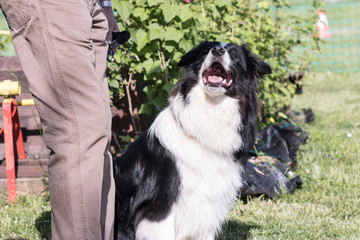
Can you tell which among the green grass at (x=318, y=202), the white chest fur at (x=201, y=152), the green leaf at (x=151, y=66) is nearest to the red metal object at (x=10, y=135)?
the green leaf at (x=151, y=66)

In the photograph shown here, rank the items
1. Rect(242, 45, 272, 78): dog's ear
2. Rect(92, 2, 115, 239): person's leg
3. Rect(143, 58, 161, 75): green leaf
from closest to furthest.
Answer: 1. Rect(92, 2, 115, 239): person's leg
2. Rect(242, 45, 272, 78): dog's ear
3. Rect(143, 58, 161, 75): green leaf

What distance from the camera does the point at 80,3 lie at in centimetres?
194

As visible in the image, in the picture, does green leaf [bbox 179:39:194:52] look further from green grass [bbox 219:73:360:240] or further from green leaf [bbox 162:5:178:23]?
green grass [bbox 219:73:360:240]

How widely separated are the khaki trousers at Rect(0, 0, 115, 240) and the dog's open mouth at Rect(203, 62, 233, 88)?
912mm

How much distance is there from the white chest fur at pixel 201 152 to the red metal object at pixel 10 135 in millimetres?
1429

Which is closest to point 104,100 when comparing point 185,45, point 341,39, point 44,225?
point 44,225

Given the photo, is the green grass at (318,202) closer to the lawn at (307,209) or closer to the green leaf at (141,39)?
the lawn at (307,209)

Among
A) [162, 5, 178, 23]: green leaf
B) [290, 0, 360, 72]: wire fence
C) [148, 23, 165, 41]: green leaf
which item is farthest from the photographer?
[290, 0, 360, 72]: wire fence

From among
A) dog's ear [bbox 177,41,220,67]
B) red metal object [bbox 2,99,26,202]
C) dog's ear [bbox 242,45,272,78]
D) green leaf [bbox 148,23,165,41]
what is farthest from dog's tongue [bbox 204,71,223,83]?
red metal object [bbox 2,99,26,202]

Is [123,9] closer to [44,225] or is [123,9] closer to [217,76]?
[217,76]

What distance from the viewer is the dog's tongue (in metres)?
2.85

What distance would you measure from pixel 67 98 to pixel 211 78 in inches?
45.3

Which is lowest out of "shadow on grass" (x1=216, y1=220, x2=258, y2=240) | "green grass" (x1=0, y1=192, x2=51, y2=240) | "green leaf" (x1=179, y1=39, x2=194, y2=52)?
"green grass" (x1=0, y1=192, x2=51, y2=240)

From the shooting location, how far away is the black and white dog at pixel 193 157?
8.91ft
